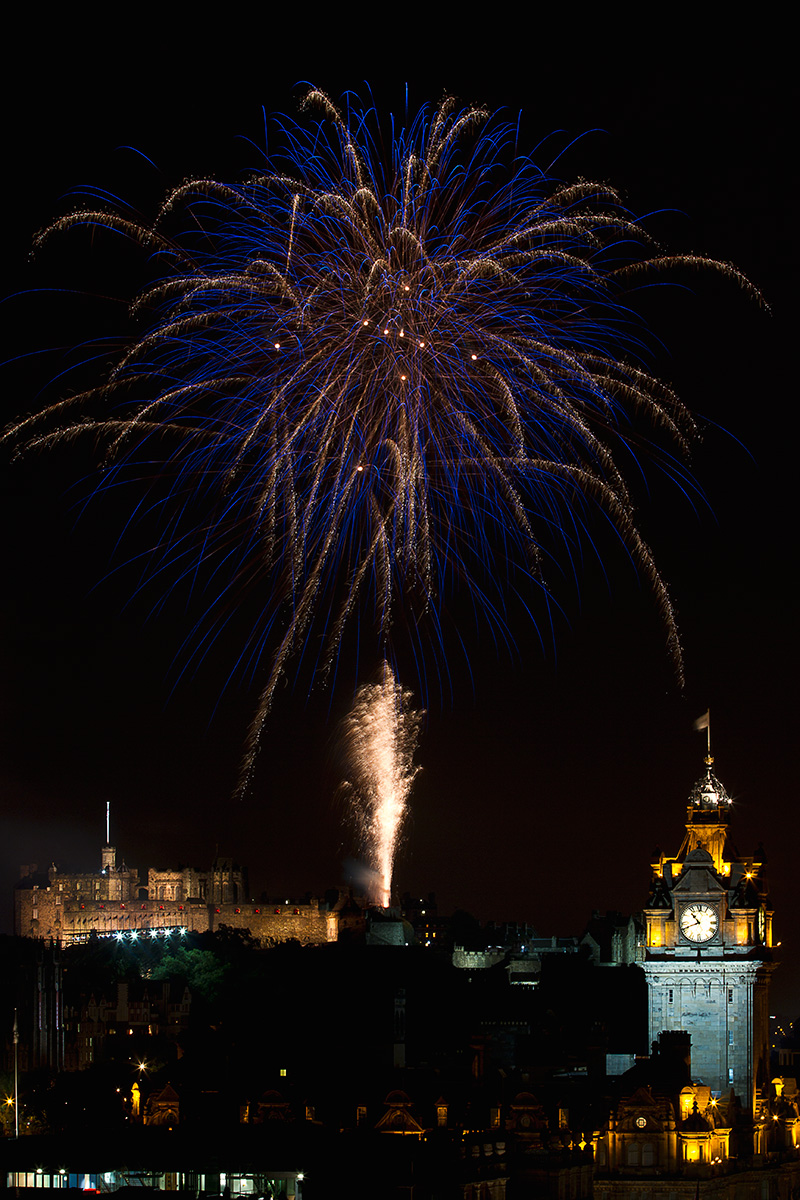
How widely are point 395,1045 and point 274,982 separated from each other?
Result: 103ft

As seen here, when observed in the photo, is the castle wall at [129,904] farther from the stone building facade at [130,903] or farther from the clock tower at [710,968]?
the clock tower at [710,968]

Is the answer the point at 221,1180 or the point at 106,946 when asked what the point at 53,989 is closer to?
the point at 106,946

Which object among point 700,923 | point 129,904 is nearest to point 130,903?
point 129,904

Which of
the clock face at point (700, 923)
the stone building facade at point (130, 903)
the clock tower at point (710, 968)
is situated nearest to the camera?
the clock tower at point (710, 968)

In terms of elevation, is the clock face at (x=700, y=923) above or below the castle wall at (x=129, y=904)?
above

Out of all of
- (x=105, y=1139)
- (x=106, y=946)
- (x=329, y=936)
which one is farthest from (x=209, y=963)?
(x=105, y=1139)

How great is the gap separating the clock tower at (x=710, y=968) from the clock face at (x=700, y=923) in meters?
0.03

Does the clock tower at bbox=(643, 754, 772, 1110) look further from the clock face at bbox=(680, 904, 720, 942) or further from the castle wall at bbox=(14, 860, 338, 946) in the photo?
the castle wall at bbox=(14, 860, 338, 946)

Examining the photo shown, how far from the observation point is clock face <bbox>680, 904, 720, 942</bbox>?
2301 inches

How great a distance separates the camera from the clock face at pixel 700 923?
58.4m

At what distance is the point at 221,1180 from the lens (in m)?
52.1

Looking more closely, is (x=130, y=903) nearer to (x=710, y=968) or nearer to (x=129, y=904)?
(x=129, y=904)

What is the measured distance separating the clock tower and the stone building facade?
114 meters

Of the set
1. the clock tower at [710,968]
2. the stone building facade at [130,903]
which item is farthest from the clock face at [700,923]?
the stone building facade at [130,903]
